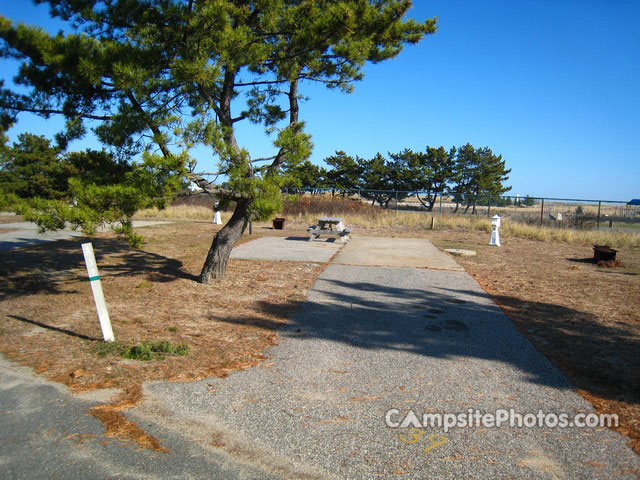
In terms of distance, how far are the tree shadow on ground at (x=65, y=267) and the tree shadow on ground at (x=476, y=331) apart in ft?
10.6

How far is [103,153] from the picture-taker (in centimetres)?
730

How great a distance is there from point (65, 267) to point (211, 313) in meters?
4.59

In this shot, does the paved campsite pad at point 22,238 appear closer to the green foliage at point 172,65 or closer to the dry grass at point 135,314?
the dry grass at point 135,314

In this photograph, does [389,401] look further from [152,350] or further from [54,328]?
[54,328]

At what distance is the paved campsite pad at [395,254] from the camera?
436 inches

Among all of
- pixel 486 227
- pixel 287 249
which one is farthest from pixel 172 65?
pixel 486 227

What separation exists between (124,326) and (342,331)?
2605mm

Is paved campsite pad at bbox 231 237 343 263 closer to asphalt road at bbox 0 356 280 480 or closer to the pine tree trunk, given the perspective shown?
the pine tree trunk

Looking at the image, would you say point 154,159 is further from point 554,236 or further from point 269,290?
point 554,236

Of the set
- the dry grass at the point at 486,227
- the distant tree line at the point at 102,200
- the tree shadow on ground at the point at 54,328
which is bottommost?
the tree shadow on ground at the point at 54,328

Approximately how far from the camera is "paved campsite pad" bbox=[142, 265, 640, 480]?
3.05m

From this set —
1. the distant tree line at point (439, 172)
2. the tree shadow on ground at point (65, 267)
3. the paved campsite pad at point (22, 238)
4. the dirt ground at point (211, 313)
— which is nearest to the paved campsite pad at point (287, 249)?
the dirt ground at point (211, 313)

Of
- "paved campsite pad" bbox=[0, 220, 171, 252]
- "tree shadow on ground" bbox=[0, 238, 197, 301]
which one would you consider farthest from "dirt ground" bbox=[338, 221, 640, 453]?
"paved campsite pad" bbox=[0, 220, 171, 252]

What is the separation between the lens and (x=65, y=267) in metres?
9.46
